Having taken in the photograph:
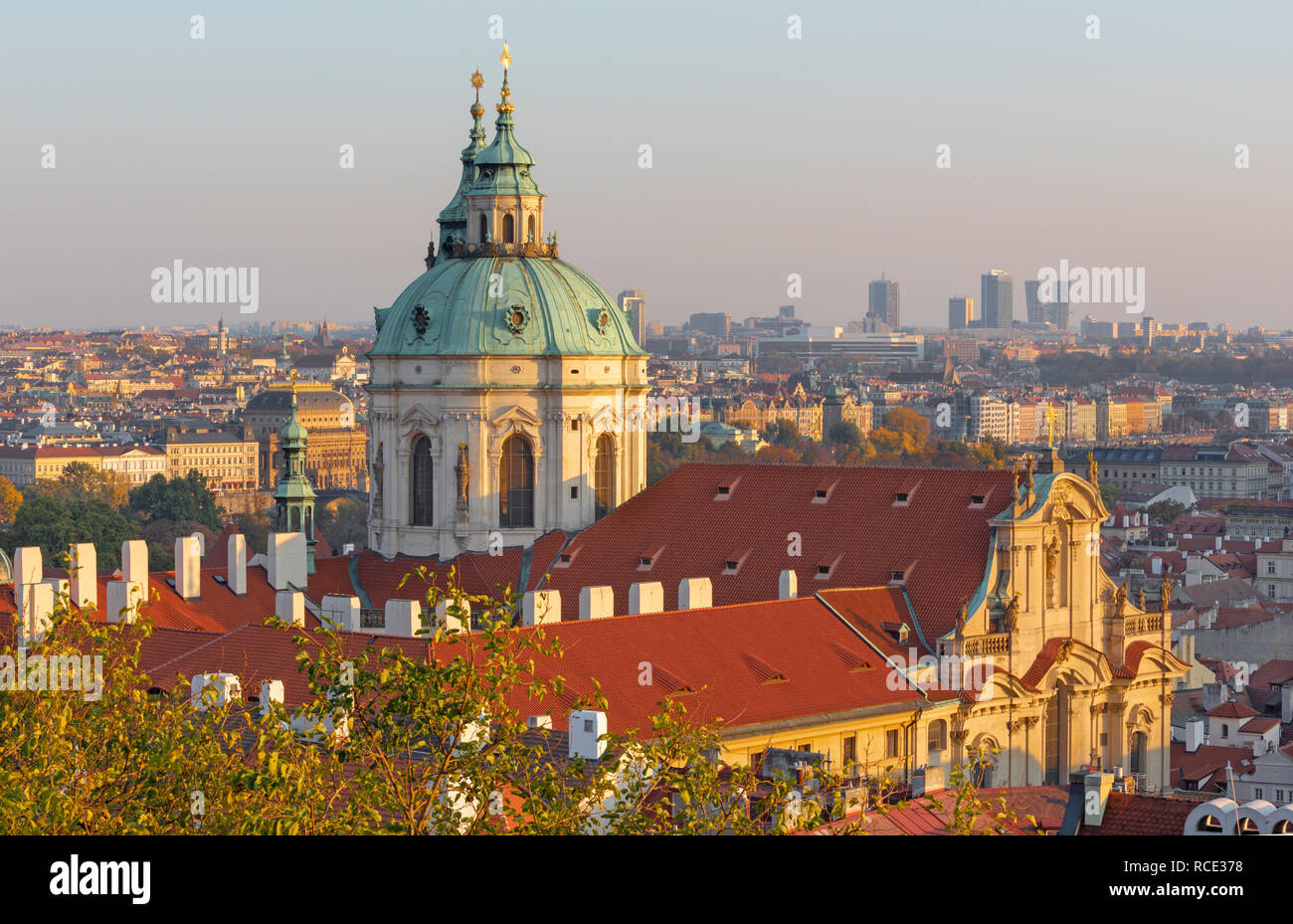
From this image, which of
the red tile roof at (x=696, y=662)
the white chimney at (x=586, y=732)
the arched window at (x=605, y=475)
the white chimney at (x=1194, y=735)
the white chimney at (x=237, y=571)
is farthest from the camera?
the white chimney at (x=1194, y=735)

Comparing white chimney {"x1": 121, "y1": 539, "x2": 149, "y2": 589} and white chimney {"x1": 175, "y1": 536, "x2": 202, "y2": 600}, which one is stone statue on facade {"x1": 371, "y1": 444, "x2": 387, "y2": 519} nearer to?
white chimney {"x1": 175, "y1": 536, "x2": 202, "y2": 600}

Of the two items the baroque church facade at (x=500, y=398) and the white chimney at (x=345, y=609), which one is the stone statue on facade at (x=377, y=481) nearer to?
the baroque church facade at (x=500, y=398)

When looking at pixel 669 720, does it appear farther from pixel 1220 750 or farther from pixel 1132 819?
pixel 1220 750

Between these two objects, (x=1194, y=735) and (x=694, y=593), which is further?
(x=1194, y=735)

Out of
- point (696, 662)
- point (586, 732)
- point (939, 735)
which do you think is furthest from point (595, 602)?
point (586, 732)

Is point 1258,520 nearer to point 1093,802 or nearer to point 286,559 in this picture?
point 286,559

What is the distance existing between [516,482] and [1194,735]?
2749cm

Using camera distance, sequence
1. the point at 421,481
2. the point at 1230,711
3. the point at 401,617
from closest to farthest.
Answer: the point at 401,617 < the point at 421,481 < the point at 1230,711

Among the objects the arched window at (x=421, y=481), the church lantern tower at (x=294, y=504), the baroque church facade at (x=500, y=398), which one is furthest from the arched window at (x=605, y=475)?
the church lantern tower at (x=294, y=504)

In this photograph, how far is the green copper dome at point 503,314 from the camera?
6725cm

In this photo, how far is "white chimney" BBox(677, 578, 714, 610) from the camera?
5691 cm

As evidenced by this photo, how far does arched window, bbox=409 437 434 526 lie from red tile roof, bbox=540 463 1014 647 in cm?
588

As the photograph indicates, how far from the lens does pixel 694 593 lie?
57.1m

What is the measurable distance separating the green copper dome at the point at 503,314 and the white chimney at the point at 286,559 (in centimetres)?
685
